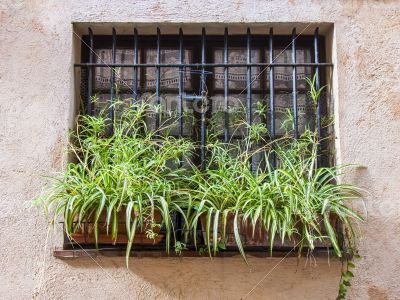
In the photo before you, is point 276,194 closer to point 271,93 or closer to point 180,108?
point 271,93

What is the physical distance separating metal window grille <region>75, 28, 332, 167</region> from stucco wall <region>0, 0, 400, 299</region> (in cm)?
17

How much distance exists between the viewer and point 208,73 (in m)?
3.96

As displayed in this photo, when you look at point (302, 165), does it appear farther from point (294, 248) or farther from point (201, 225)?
point (201, 225)

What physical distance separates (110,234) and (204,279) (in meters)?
0.71

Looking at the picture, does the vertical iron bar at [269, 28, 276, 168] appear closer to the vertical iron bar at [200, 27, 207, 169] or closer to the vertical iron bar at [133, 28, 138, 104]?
the vertical iron bar at [200, 27, 207, 169]

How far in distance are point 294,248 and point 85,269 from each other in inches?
55.9

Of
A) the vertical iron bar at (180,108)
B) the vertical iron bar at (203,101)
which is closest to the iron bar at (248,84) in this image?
the vertical iron bar at (203,101)

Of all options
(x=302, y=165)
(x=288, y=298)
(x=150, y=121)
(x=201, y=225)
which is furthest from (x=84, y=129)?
(x=288, y=298)

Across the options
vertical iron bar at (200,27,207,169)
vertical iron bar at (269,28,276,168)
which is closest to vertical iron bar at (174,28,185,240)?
vertical iron bar at (200,27,207,169)

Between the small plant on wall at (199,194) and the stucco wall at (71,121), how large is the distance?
0.16 metres

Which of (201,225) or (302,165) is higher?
(302,165)

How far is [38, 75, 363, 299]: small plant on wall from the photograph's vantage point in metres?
3.30

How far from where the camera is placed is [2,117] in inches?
150

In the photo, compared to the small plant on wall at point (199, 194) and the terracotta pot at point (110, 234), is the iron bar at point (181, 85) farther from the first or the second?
the terracotta pot at point (110, 234)
